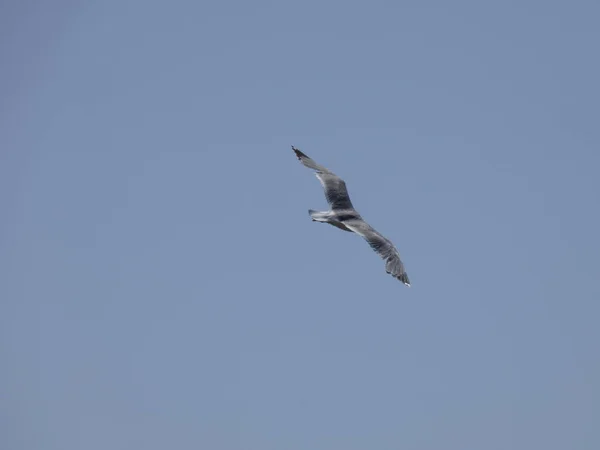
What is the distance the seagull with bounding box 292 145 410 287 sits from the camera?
49812 millimetres

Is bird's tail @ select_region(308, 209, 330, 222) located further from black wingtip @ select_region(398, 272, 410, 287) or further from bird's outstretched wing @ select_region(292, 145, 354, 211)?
black wingtip @ select_region(398, 272, 410, 287)

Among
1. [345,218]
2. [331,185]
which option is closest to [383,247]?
[345,218]

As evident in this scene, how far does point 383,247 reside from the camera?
51.0m

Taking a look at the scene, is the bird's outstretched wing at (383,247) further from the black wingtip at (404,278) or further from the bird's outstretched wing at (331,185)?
the bird's outstretched wing at (331,185)

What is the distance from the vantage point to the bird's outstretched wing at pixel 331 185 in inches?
2247

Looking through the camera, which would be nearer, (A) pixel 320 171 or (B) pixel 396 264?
(B) pixel 396 264

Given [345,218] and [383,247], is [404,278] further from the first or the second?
[345,218]

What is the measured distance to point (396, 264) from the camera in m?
49.8

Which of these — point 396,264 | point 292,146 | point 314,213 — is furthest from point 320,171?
point 396,264

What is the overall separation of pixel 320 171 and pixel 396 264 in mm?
11966

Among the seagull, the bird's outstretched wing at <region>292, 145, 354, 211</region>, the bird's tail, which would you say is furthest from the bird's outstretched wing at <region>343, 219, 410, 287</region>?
the bird's outstretched wing at <region>292, 145, 354, 211</region>

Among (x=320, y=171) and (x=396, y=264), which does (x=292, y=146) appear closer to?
(x=320, y=171)

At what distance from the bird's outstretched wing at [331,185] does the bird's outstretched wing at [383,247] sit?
2469 millimetres

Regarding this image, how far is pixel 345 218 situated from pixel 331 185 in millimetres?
4260
